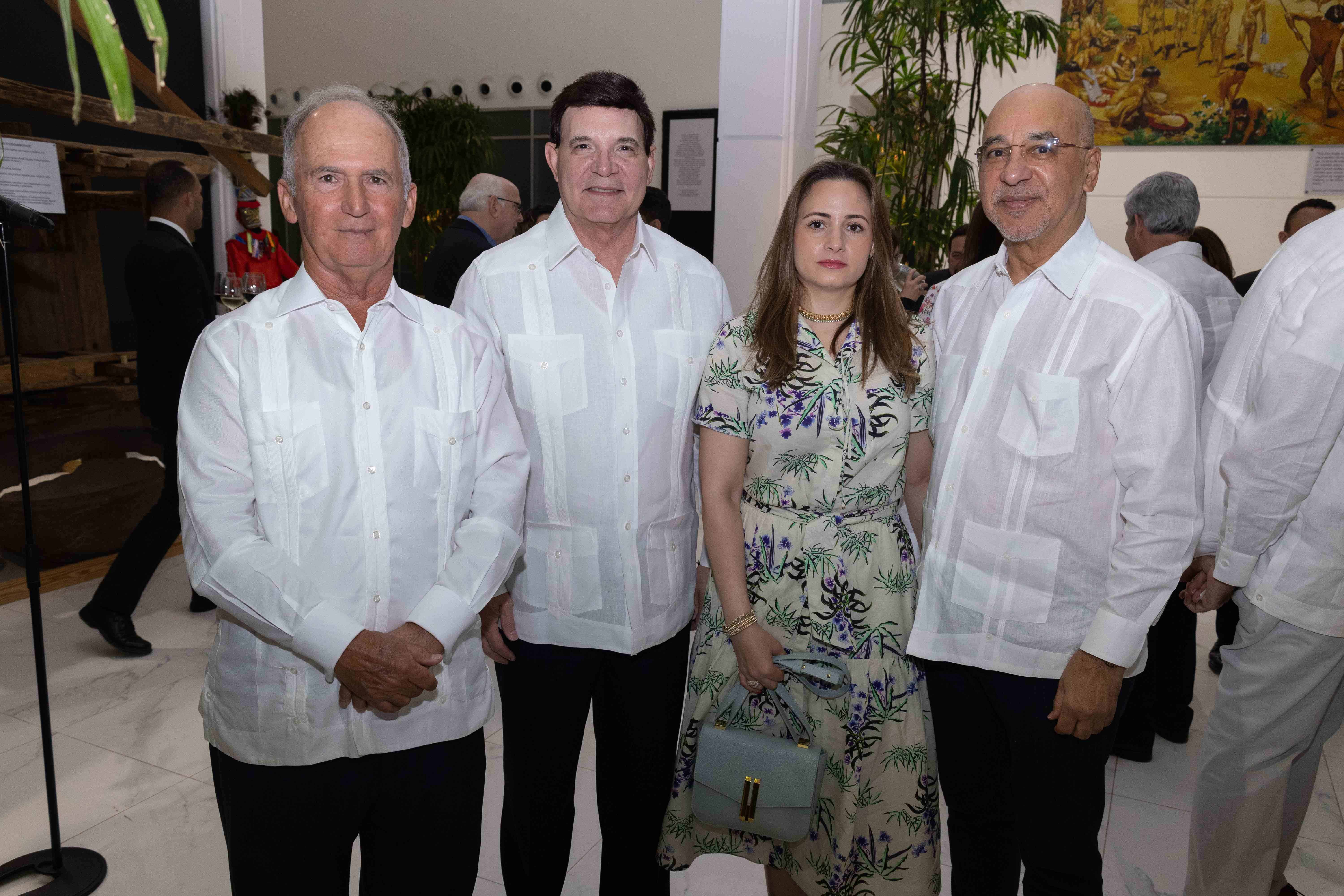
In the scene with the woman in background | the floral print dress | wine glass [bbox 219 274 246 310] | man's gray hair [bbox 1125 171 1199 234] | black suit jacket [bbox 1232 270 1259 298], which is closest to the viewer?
the floral print dress

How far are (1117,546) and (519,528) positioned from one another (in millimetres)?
1032

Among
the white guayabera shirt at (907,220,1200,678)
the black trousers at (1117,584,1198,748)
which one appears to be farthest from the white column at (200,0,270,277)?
the black trousers at (1117,584,1198,748)

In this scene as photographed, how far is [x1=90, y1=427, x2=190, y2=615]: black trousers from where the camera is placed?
3699 mm

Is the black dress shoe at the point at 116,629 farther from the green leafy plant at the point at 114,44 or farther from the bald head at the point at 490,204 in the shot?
the green leafy plant at the point at 114,44

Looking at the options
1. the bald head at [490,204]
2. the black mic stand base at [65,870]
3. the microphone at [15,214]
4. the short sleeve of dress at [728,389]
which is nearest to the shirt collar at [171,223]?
the bald head at [490,204]

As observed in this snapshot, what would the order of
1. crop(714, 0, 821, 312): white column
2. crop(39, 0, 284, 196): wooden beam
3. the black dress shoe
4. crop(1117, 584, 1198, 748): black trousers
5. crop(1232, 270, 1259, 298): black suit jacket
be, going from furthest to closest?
crop(714, 0, 821, 312): white column < crop(1232, 270, 1259, 298): black suit jacket < crop(39, 0, 284, 196): wooden beam < the black dress shoe < crop(1117, 584, 1198, 748): black trousers

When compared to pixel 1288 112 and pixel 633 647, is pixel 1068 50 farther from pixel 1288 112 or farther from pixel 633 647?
pixel 633 647

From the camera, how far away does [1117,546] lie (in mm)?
1586

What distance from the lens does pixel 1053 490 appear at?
5.33 feet

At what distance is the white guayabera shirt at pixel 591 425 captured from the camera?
6.05 ft

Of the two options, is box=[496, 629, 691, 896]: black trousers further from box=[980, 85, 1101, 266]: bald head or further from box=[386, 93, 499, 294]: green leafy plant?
box=[386, 93, 499, 294]: green leafy plant

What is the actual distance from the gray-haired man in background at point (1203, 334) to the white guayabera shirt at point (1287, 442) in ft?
4.36

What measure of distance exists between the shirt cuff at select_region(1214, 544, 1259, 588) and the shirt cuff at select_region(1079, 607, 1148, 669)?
40 cm

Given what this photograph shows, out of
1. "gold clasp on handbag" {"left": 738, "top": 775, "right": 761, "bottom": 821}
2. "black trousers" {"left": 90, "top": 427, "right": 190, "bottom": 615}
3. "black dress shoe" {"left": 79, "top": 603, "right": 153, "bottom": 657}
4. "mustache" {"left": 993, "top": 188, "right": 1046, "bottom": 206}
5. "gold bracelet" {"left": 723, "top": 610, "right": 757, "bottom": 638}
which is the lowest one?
"black dress shoe" {"left": 79, "top": 603, "right": 153, "bottom": 657}
